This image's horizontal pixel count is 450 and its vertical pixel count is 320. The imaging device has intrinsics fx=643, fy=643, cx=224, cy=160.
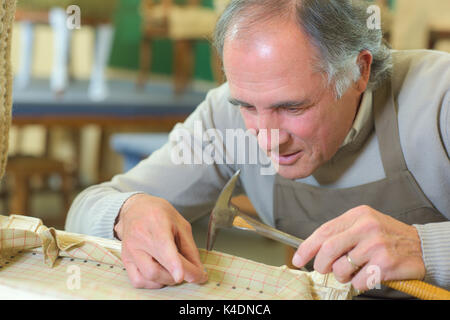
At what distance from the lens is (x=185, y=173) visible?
4.44 ft

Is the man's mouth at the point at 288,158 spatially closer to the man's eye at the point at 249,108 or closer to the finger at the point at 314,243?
the man's eye at the point at 249,108

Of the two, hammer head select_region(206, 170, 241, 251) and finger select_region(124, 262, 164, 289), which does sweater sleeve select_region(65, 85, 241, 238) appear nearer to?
hammer head select_region(206, 170, 241, 251)

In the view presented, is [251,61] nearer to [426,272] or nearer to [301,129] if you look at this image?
[301,129]

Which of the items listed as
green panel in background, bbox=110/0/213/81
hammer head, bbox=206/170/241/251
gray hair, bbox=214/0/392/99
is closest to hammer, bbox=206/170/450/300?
hammer head, bbox=206/170/241/251

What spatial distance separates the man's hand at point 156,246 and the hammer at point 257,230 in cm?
6

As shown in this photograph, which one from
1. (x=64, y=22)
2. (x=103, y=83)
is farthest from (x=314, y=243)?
(x=103, y=83)

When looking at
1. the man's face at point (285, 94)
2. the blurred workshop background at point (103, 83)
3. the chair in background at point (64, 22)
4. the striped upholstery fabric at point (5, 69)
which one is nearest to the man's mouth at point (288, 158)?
the man's face at point (285, 94)

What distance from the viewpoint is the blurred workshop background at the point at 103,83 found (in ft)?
10.9

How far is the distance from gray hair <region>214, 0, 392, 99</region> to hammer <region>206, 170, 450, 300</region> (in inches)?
10.3

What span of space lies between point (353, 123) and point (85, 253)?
22.4 inches

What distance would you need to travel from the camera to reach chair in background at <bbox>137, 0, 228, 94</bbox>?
4.36 m

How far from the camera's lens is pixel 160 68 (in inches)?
236
